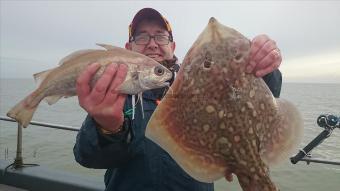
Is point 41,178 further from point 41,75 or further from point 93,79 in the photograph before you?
point 93,79

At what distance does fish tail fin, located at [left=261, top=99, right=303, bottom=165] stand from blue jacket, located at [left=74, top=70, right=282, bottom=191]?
62 centimetres

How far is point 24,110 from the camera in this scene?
99.3 inches

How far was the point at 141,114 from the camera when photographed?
9.58 ft

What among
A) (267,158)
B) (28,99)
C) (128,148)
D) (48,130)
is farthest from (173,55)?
(48,130)

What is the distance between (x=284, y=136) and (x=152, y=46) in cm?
181

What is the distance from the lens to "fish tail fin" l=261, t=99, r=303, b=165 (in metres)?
2.09

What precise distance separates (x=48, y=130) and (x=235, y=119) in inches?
913

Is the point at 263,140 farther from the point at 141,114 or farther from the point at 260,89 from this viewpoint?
the point at 141,114

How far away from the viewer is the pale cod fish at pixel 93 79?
2303mm

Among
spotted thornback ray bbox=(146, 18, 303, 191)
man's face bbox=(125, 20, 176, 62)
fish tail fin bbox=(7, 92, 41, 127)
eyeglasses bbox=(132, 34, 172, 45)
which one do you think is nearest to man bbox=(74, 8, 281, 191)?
spotted thornback ray bbox=(146, 18, 303, 191)

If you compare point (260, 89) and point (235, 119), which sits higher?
point (260, 89)

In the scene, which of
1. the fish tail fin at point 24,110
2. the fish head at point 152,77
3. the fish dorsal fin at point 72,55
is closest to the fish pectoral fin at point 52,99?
the fish tail fin at point 24,110

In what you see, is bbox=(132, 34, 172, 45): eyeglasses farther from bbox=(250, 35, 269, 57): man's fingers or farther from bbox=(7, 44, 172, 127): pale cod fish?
bbox=(250, 35, 269, 57): man's fingers

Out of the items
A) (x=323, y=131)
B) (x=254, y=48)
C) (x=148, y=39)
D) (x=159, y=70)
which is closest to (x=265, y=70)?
(x=254, y=48)
